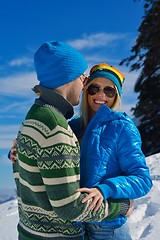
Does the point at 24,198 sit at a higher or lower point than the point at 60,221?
higher

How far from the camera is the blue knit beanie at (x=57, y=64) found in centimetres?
191

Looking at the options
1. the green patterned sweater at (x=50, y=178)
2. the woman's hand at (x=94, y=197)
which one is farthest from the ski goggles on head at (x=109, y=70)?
the woman's hand at (x=94, y=197)

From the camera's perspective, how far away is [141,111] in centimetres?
1470

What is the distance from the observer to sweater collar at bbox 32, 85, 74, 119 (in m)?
1.91

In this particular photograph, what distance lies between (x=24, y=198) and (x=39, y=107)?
1.57 feet

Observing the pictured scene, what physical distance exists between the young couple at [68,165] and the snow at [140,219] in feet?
8.07

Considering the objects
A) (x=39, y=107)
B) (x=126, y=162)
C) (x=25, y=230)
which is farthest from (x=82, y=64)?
(x=25, y=230)

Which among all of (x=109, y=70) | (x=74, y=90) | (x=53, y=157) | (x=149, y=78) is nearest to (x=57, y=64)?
(x=74, y=90)

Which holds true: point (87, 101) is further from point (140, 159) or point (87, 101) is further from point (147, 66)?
point (147, 66)

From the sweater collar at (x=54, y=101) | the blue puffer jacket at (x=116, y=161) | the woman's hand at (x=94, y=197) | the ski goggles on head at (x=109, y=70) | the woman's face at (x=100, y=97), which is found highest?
the ski goggles on head at (x=109, y=70)

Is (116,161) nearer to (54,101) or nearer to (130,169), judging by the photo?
(130,169)

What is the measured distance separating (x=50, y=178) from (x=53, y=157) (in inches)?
3.9

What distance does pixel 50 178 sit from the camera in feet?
5.72

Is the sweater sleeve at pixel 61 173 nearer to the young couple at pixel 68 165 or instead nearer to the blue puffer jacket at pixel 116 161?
the young couple at pixel 68 165
